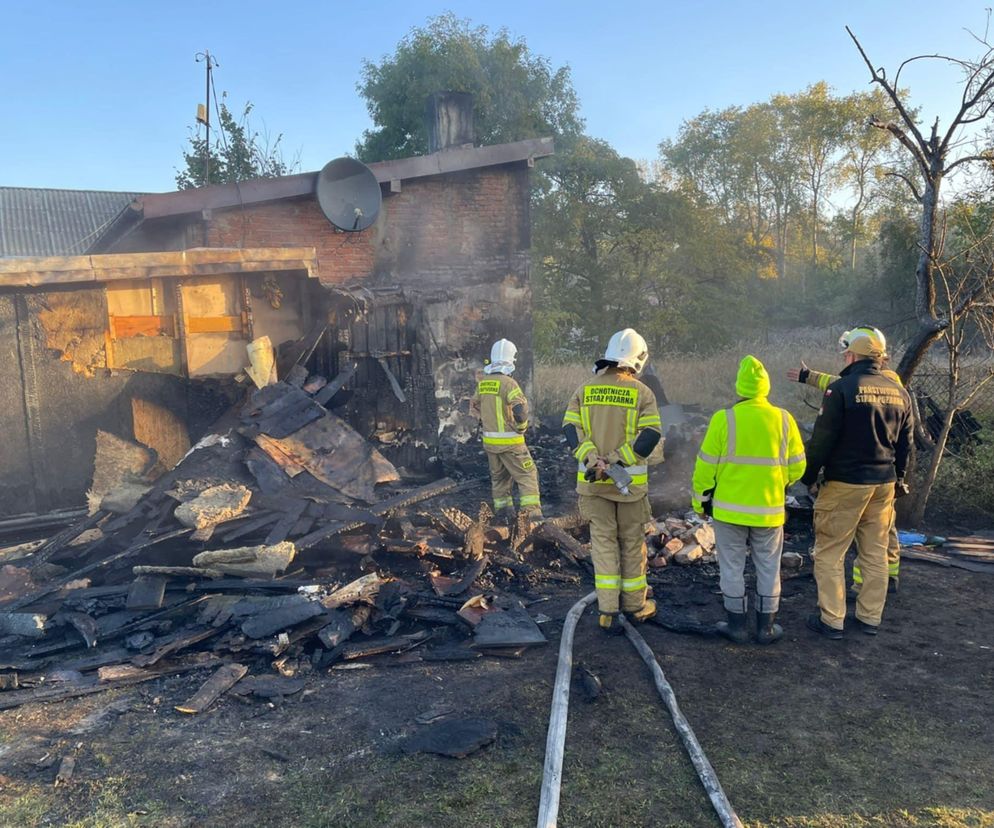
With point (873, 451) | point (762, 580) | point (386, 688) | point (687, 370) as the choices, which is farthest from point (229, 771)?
point (687, 370)

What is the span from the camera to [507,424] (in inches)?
327

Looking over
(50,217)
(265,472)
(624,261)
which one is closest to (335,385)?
(265,472)

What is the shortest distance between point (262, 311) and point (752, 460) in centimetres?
710

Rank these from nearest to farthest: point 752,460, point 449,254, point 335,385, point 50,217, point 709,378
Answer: point 752,460
point 335,385
point 449,254
point 709,378
point 50,217

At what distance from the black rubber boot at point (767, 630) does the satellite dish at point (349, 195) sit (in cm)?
876

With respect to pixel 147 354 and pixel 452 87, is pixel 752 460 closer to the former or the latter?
pixel 147 354

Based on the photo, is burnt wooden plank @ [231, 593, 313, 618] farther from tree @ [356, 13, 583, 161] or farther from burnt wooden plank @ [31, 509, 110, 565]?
tree @ [356, 13, 583, 161]

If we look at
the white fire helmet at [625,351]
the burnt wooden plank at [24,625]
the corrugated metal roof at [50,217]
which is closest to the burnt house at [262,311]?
the burnt wooden plank at [24,625]

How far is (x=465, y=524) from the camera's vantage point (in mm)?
7863

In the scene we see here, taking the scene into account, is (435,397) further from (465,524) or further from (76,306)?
(76,306)

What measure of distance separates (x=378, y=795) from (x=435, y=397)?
27.3ft

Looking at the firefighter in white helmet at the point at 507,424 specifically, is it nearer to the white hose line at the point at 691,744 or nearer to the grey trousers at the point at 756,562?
the grey trousers at the point at 756,562

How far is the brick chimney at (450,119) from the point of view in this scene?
13.6 metres

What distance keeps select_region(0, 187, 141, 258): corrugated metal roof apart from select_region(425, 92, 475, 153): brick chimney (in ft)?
59.7
